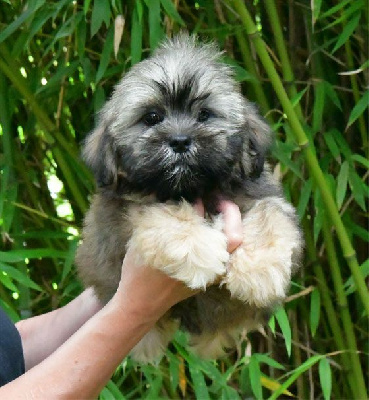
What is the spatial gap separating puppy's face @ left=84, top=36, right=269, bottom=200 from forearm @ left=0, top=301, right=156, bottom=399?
298 mm

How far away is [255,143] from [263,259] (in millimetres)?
321

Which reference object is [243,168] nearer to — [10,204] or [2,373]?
[2,373]

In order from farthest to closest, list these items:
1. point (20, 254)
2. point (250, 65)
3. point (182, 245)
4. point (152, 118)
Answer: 1. point (250, 65)
2. point (20, 254)
3. point (152, 118)
4. point (182, 245)

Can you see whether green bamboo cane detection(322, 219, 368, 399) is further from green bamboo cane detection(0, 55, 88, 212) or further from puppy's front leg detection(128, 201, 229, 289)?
puppy's front leg detection(128, 201, 229, 289)

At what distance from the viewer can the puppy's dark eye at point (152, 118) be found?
2.02m

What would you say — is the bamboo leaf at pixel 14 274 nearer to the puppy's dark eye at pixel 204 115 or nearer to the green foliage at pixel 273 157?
the green foliage at pixel 273 157

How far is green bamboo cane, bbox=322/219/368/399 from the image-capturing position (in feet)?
9.70

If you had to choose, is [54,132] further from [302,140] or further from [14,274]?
[302,140]

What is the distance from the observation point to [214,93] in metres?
2.05

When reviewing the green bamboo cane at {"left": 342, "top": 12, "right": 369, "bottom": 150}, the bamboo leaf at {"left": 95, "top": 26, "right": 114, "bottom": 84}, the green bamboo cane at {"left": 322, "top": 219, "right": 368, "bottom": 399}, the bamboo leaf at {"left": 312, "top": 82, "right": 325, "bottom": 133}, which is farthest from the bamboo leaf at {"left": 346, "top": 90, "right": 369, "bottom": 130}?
the bamboo leaf at {"left": 95, "top": 26, "right": 114, "bottom": 84}

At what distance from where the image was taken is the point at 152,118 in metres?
2.03

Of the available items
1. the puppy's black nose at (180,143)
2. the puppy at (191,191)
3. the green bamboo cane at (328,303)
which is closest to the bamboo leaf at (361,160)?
the green bamboo cane at (328,303)

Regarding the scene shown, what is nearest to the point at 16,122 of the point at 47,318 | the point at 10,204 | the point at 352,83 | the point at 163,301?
the point at 10,204

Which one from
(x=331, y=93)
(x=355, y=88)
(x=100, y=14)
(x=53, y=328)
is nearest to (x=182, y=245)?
(x=53, y=328)
